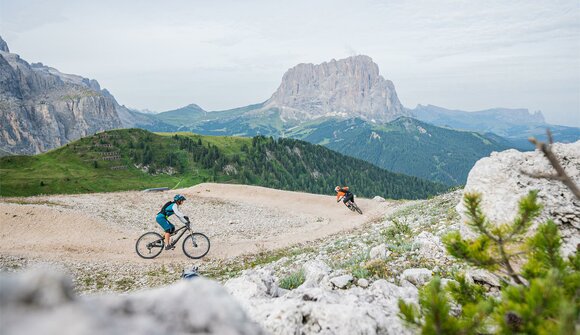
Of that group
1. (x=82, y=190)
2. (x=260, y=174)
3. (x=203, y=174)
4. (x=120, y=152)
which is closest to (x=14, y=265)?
(x=82, y=190)

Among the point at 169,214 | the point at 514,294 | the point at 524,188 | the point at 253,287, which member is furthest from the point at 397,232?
the point at 514,294

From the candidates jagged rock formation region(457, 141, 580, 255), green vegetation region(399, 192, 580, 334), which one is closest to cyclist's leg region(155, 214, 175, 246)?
jagged rock formation region(457, 141, 580, 255)

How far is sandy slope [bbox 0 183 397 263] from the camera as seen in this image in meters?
21.3

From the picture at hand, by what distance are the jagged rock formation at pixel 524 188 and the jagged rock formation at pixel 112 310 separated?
5.20 metres

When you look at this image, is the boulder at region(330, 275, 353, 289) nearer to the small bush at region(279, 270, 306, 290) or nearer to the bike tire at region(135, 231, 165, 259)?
the small bush at region(279, 270, 306, 290)

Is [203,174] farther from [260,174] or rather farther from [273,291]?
[273,291]

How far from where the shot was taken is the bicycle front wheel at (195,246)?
20406 mm

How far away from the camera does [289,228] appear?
31.5m

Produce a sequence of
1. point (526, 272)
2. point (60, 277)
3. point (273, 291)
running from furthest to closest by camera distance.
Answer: point (273, 291)
point (526, 272)
point (60, 277)

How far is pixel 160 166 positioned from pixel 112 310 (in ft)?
484

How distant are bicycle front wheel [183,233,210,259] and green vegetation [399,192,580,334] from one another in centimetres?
1735

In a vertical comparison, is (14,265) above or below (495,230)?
below

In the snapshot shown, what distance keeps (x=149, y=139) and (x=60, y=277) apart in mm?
171515

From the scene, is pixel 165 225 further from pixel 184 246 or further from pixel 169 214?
pixel 184 246
